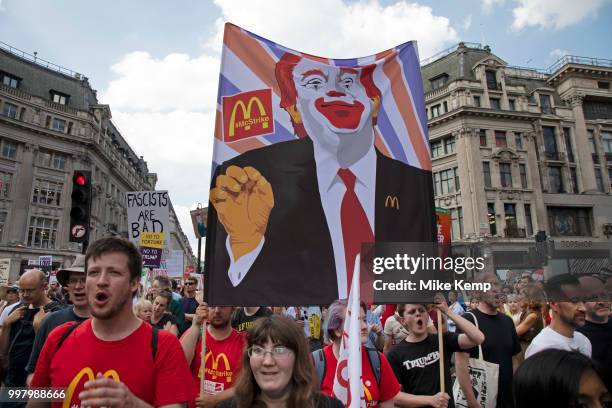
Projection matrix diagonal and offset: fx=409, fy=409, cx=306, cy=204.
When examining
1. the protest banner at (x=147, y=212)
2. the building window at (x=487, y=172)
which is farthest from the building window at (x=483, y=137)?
the protest banner at (x=147, y=212)

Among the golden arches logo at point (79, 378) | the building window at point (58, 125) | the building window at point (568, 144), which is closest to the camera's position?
the golden arches logo at point (79, 378)

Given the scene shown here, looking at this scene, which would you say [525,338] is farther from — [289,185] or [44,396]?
[44,396]

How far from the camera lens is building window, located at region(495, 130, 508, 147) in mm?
40319

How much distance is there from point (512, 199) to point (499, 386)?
1524 inches

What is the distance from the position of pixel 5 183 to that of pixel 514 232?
5025cm

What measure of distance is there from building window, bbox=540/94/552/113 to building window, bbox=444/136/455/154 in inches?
459

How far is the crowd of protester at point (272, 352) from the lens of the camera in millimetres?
1942

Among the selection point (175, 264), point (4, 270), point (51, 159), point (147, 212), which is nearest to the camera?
point (147, 212)

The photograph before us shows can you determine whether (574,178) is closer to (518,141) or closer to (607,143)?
(607,143)

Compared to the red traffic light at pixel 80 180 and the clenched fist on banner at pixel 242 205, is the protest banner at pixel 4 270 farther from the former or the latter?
the clenched fist on banner at pixel 242 205

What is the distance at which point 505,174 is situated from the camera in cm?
3972

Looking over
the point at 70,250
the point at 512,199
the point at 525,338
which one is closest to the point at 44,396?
the point at 525,338

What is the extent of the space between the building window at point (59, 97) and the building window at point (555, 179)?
183 feet

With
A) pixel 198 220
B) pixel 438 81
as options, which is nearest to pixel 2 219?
pixel 198 220
